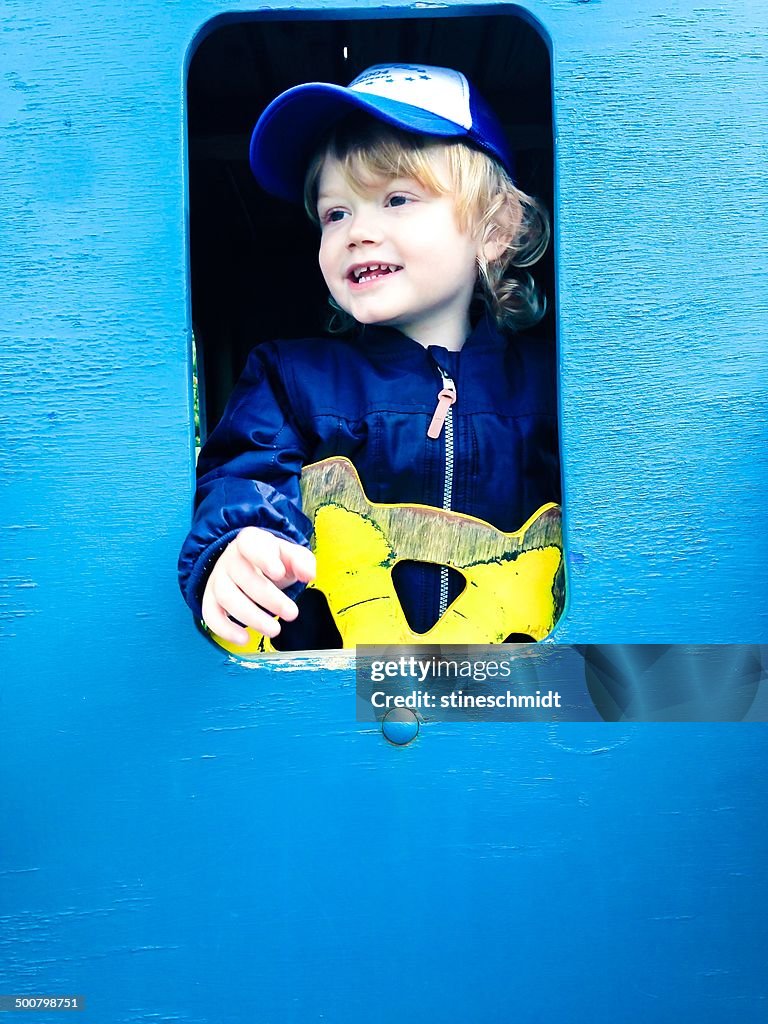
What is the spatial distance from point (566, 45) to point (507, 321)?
15.0 inches

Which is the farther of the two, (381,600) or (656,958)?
(381,600)

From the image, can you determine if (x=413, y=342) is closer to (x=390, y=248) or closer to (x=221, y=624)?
(x=390, y=248)

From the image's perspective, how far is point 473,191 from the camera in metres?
1.36

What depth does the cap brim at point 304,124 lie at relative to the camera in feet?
4.17

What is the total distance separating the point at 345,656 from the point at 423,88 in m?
0.69

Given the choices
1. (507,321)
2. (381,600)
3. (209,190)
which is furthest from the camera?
(209,190)

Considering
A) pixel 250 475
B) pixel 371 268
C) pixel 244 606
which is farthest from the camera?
pixel 371 268

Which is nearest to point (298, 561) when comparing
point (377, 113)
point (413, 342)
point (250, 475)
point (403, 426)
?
point (250, 475)

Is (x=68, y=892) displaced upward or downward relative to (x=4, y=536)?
downward

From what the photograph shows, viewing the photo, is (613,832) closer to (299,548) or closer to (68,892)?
(299,548)

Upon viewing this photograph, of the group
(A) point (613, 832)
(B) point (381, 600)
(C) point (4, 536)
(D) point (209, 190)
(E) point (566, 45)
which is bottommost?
(A) point (613, 832)

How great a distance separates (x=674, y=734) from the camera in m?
Result: 1.10

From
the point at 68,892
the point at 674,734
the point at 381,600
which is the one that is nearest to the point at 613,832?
the point at 674,734

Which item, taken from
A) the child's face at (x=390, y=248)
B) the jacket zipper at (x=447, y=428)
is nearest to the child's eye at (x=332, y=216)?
the child's face at (x=390, y=248)
